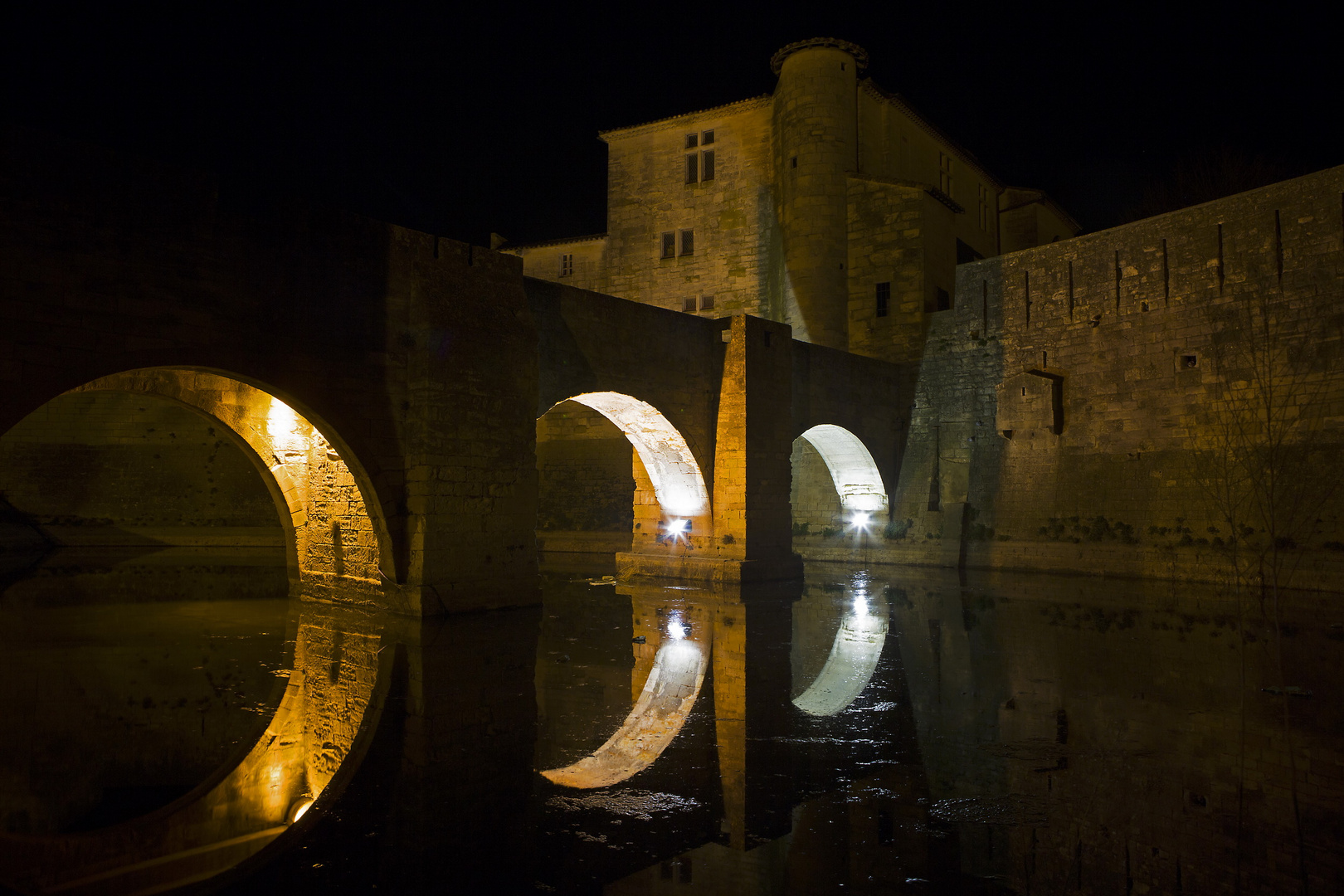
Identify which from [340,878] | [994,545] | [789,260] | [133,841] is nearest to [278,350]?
[133,841]

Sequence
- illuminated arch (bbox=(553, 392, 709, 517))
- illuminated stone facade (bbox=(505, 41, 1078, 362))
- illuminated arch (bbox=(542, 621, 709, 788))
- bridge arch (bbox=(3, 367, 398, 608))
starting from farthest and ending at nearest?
illuminated stone facade (bbox=(505, 41, 1078, 362))
illuminated arch (bbox=(553, 392, 709, 517))
bridge arch (bbox=(3, 367, 398, 608))
illuminated arch (bbox=(542, 621, 709, 788))

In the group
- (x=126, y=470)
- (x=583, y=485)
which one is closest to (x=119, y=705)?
(x=583, y=485)

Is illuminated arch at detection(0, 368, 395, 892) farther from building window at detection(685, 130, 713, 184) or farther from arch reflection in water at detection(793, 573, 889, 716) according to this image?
building window at detection(685, 130, 713, 184)

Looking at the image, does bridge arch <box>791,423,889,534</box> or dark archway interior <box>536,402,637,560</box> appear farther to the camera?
dark archway interior <box>536,402,637,560</box>

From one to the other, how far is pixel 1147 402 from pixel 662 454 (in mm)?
8710

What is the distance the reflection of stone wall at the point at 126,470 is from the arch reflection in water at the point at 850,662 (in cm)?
1506

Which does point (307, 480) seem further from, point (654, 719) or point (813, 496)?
point (813, 496)

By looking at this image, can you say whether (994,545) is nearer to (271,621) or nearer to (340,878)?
(271,621)

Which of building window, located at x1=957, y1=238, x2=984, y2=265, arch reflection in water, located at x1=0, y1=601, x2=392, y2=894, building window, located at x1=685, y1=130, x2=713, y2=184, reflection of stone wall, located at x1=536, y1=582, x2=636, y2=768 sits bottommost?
arch reflection in water, located at x1=0, y1=601, x2=392, y2=894

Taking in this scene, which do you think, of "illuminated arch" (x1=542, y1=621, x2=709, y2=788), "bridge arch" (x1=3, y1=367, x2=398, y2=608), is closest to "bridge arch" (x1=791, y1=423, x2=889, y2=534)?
"bridge arch" (x1=3, y1=367, x2=398, y2=608)

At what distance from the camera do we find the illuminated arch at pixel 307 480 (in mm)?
9367

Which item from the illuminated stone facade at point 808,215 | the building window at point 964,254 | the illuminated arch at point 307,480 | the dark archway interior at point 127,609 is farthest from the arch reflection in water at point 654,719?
the building window at point 964,254

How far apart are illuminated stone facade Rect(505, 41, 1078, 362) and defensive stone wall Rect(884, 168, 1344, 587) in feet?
7.56

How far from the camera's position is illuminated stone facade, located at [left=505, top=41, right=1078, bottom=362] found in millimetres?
19641
